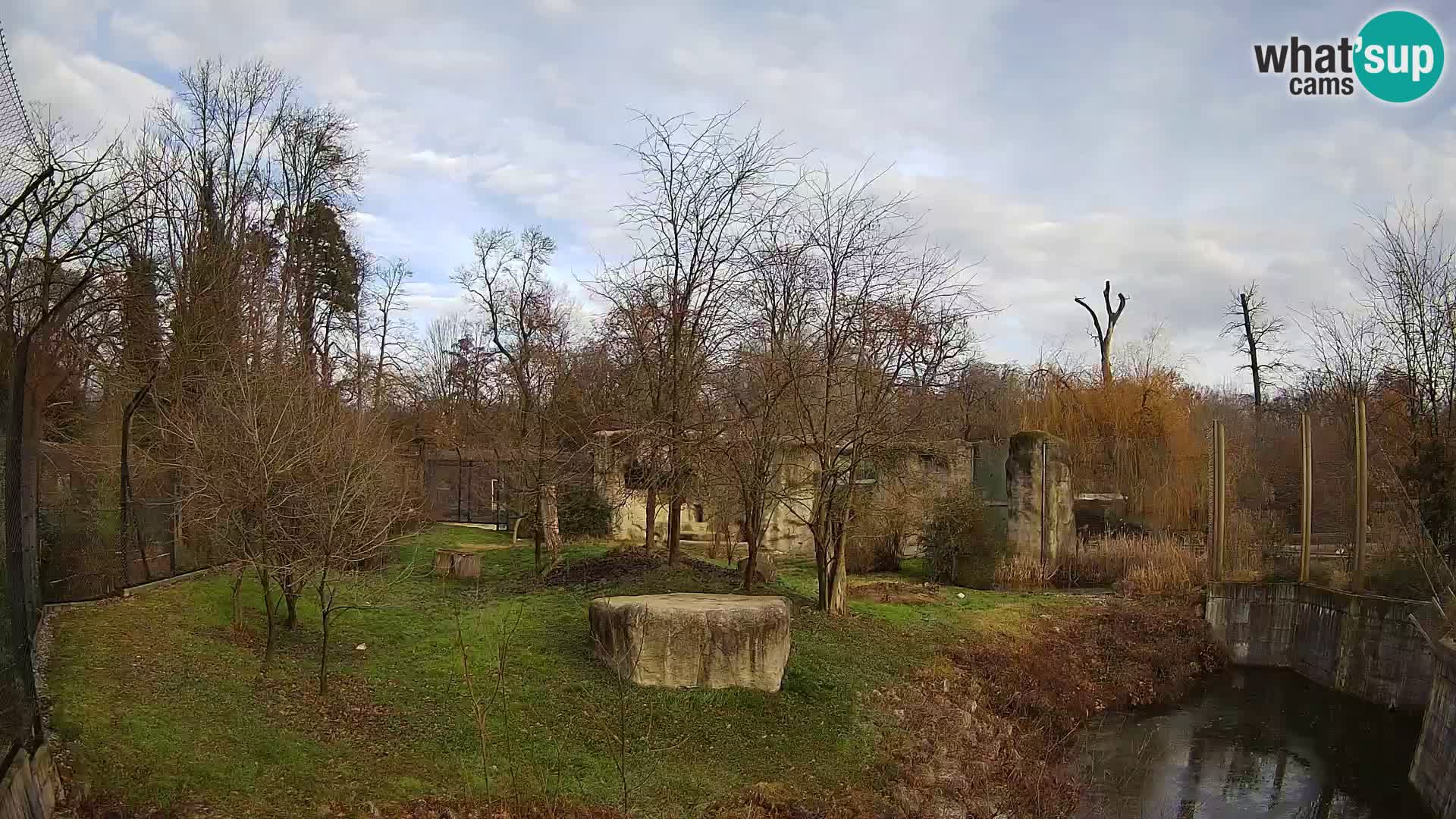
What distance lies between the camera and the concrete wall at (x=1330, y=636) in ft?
40.8

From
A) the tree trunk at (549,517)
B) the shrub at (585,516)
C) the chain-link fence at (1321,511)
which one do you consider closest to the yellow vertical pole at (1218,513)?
the chain-link fence at (1321,511)

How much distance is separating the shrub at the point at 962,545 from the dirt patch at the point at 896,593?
132cm

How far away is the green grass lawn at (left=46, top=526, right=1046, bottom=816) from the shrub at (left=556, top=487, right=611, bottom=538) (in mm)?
9202

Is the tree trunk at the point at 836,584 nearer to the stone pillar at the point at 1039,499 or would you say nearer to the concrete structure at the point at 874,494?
the concrete structure at the point at 874,494

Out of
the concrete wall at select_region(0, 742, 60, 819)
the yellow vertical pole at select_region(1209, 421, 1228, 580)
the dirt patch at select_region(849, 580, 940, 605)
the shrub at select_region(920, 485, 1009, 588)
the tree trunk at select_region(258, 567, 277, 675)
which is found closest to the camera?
the concrete wall at select_region(0, 742, 60, 819)

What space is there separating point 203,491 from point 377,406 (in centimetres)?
1080

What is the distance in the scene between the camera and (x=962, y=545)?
63.4ft

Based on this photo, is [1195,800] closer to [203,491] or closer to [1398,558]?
[1398,558]

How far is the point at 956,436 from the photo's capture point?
1013 inches

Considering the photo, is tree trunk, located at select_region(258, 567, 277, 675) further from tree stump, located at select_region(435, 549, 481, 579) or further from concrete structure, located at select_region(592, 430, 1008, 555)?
concrete structure, located at select_region(592, 430, 1008, 555)

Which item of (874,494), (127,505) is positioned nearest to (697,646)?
(127,505)

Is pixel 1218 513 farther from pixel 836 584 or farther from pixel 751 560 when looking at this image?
pixel 751 560

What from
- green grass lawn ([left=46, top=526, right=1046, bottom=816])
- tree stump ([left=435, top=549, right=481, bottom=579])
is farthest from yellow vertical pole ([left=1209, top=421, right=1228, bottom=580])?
tree stump ([left=435, top=549, right=481, bottom=579])

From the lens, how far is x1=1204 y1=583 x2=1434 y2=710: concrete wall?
12.4 metres
